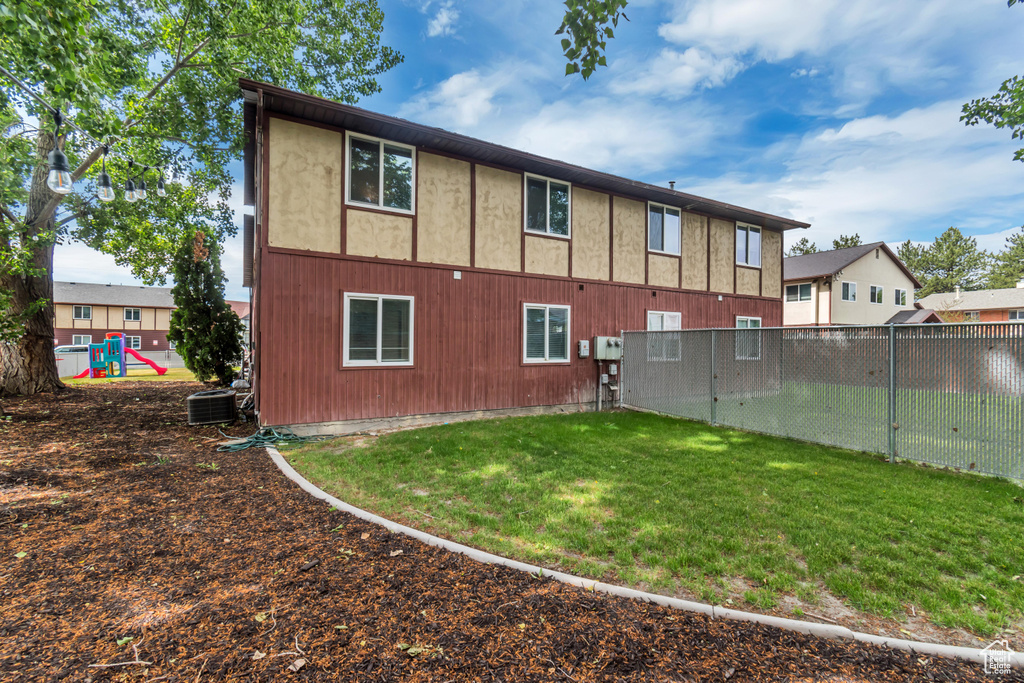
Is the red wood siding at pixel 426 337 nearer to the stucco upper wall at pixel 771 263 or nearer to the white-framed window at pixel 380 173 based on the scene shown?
the white-framed window at pixel 380 173

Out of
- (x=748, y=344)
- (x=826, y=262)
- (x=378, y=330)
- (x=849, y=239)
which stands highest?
(x=849, y=239)

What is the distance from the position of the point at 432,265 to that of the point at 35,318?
472 inches

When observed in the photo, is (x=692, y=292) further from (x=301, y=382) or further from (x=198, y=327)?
(x=198, y=327)

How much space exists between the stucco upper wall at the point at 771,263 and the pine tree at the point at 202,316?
658 inches

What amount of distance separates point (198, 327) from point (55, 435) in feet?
20.7

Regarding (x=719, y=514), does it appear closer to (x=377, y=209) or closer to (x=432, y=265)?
(x=432, y=265)

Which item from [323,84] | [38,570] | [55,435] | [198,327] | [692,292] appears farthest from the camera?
[323,84]

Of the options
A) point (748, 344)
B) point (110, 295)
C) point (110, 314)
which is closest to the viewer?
point (748, 344)

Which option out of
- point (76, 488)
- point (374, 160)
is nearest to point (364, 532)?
point (76, 488)

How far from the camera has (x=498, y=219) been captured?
9.04 meters

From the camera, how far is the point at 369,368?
7.62m

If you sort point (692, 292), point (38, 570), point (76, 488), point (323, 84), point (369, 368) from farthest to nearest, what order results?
1. point (323, 84)
2. point (692, 292)
3. point (369, 368)
4. point (76, 488)
5. point (38, 570)

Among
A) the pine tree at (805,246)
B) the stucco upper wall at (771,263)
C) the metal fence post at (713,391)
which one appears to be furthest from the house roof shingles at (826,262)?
the pine tree at (805,246)

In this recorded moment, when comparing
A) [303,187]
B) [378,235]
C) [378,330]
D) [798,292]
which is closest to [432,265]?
[378,235]
